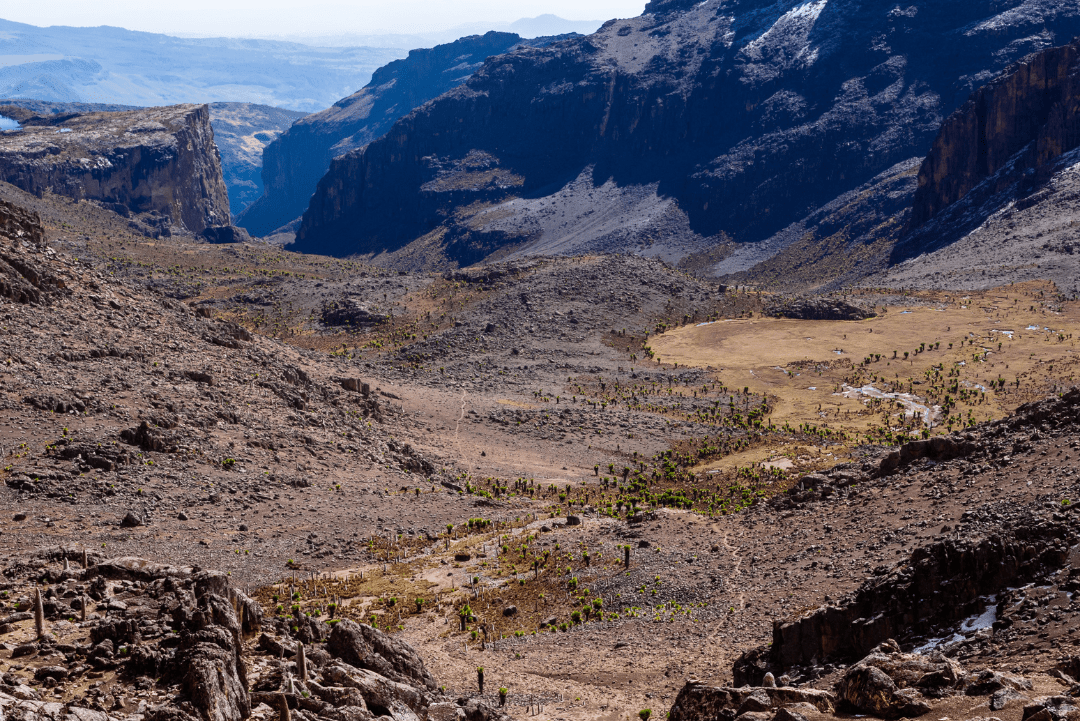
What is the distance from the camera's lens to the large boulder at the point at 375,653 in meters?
23.4

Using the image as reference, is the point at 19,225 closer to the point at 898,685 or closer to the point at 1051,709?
the point at 898,685

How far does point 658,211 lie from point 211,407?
15708cm

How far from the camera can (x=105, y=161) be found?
582 ft

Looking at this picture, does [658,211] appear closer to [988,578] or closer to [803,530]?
[803,530]

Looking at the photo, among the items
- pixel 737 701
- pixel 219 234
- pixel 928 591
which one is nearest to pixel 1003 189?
pixel 928 591

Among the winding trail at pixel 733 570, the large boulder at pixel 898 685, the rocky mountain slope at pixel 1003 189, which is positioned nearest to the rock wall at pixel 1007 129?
the rocky mountain slope at pixel 1003 189

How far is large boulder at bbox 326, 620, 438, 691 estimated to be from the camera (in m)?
23.4

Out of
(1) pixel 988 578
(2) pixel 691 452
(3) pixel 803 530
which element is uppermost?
(1) pixel 988 578

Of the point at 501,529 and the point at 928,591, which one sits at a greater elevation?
the point at 928,591

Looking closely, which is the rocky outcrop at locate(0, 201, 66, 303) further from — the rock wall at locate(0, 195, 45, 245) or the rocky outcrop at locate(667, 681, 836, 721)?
the rocky outcrop at locate(667, 681, 836, 721)

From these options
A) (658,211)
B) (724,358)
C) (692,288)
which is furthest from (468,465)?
(658,211)

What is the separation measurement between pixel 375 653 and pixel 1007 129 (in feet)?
510

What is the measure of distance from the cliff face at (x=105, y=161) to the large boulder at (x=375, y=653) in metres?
163

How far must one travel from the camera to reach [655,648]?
3203cm
